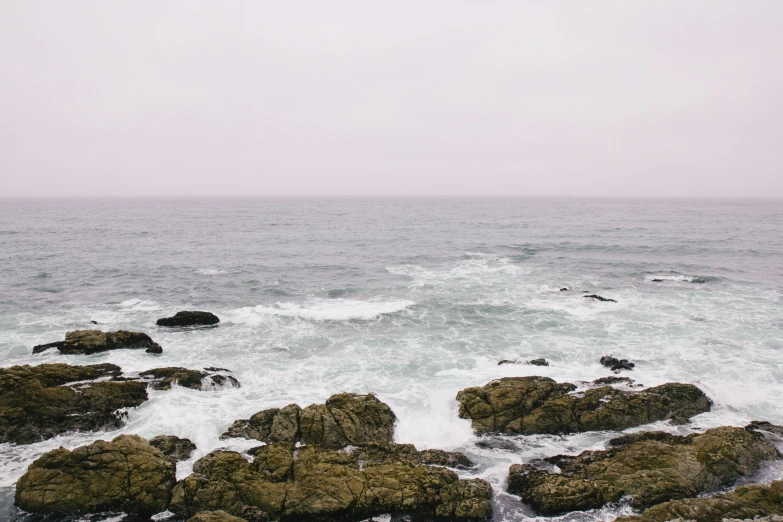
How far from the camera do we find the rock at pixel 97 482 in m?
12.4

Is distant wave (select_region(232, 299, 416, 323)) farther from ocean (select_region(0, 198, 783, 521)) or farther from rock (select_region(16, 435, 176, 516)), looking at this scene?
rock (select_region(16, 435, 176, 516))

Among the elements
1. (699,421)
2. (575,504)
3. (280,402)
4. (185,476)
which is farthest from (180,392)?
(699,421)

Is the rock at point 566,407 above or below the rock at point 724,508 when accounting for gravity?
below

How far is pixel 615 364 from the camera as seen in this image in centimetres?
2181

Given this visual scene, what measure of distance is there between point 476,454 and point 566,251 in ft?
159

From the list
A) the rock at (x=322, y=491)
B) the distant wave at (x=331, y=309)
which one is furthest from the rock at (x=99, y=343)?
the rock at (x=322, y=491)

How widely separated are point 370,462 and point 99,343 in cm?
1805

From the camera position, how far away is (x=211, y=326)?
28781mm

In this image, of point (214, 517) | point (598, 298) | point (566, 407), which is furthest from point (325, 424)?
point (598, 298)

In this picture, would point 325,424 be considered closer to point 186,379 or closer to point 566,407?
point 186,379

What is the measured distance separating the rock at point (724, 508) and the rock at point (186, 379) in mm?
16544

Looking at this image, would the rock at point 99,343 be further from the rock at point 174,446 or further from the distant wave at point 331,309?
the rock at point 174,446

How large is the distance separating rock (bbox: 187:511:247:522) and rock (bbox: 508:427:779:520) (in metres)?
8.32

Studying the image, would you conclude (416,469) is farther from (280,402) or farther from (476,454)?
(280,402)
